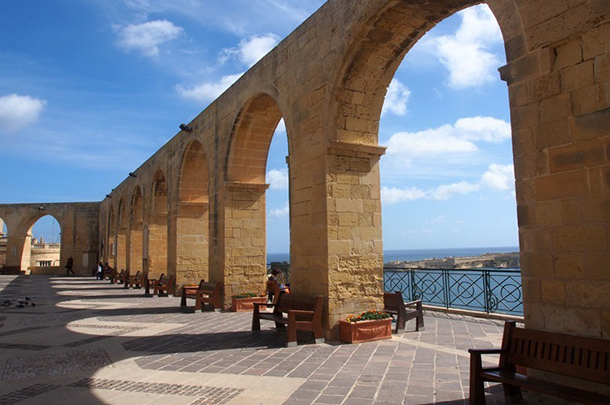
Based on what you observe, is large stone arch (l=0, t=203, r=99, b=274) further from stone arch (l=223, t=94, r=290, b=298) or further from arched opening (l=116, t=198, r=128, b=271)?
stone arch (l=223, t=94, r=290, b=298)

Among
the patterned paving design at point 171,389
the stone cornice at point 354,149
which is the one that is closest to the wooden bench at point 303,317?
the patterned paving design at point 171,389

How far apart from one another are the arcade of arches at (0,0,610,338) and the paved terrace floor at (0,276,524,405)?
1.01m

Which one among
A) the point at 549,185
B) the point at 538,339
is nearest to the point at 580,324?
the point at 538,339

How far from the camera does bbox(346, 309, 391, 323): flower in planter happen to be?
6016 millimetres

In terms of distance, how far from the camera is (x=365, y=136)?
6621 millimetres

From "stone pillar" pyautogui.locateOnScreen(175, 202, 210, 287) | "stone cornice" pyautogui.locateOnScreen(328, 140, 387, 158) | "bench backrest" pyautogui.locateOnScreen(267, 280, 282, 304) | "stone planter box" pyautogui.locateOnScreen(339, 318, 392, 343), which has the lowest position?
"stone planter box" pyautogui.locateOnScreen(339, 318, 392, 343)

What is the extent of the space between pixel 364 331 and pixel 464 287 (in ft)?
11.4

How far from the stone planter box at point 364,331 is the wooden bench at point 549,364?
8.21ft

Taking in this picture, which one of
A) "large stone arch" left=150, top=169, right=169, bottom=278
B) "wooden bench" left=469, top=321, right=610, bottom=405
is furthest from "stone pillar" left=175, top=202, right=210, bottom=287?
"wooden bench" left=469, top=321, right=610, bottom=405

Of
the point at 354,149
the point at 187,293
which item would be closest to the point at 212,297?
the point at 187,293

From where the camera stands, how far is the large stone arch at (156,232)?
52.3ft

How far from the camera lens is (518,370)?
371 centimetres

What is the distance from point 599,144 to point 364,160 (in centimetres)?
366

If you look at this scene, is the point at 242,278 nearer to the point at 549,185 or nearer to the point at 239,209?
the point at 239,209
